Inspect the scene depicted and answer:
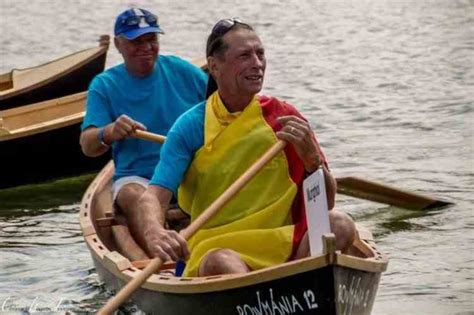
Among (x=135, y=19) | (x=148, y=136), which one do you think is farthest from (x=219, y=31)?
(x=135, y=19)

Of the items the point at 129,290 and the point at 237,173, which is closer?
the point at 129,290

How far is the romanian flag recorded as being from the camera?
7309mm

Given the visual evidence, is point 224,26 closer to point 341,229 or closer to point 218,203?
point 218,203

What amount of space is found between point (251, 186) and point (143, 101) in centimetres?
265

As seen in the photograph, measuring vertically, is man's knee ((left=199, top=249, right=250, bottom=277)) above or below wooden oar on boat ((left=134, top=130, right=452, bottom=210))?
above

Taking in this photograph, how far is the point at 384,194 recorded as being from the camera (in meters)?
12.0

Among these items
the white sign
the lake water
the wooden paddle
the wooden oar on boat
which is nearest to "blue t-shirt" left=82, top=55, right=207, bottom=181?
the lake water

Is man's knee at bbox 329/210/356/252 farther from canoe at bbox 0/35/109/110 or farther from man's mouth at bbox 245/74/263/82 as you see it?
canoe at bbox 0/35/109/110

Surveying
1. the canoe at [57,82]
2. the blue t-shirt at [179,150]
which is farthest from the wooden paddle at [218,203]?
the canoe at [57,82]

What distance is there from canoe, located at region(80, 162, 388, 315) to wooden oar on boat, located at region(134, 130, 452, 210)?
369cm

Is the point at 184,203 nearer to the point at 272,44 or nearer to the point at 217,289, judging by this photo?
the point at 217,289

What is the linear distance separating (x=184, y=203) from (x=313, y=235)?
824 mm

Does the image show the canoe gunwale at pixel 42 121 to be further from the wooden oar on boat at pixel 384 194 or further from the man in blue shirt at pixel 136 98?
the man in blue shirt at pixel 136 98

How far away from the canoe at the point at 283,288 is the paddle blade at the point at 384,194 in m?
3.69
